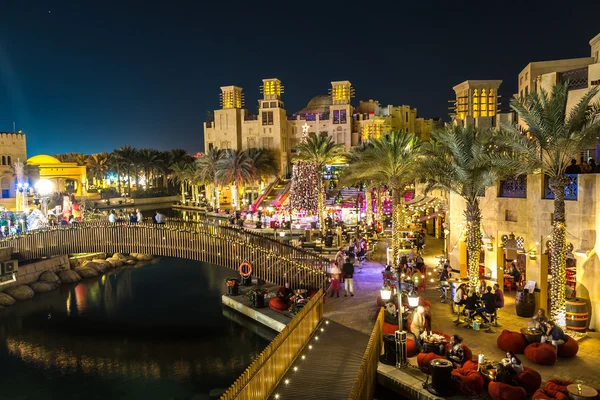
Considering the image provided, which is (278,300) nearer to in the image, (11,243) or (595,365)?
(595,365)

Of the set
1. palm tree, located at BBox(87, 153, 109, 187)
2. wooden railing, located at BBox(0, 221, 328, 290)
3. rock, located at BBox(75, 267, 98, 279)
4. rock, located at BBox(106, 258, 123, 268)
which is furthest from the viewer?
palm tree, located at BBox(87, 153, 109, 187)

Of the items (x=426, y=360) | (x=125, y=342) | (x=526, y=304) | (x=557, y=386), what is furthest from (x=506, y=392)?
(x=125, y=342)

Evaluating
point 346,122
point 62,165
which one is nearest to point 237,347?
point 346,122

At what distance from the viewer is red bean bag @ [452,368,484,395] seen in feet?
33.3

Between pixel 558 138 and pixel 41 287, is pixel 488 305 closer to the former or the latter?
pixel 558 138

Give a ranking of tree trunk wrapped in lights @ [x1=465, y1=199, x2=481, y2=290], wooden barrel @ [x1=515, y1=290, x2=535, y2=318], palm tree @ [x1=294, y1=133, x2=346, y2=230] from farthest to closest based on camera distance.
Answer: palm tree @ [x1=294, y1=133, x2=346, y2=230] < tree trunk wrapped in lights @ [x1=465, y1=199, x2=481, y2=290] < wooden barrel @ [x1=515, y1=290, x2=535, y2=318]

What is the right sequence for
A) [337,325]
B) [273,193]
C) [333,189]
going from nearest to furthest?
[337,325] → [333,189] → [273,193]

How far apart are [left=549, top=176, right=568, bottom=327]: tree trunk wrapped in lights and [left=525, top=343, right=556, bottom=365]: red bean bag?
2.42 meters

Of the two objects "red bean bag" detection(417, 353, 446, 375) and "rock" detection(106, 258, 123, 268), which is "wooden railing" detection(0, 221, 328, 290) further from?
"red bean bag" detection(417, 353, 446, 375)

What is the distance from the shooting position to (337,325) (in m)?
15.1

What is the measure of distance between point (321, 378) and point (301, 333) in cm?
178

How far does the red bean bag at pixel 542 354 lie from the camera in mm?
11417

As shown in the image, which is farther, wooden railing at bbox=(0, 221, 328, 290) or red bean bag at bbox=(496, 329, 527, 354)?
wooden railing at bbox=(0, 221, 328, 290)

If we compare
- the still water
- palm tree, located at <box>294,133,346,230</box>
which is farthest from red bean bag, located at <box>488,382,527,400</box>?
palm tree, located at <box>294,133,346,230</box>
